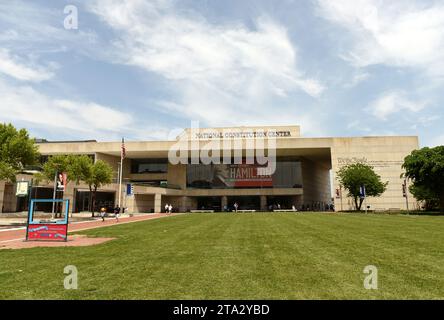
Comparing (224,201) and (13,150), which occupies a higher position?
(13,150)

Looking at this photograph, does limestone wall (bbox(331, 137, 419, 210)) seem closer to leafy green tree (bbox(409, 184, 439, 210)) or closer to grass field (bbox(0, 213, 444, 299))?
leafy green tree (bbox(409, 184, 439, 210))

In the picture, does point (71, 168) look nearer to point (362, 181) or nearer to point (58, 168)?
point (58, 168)

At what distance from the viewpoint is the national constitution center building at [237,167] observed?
63.2m

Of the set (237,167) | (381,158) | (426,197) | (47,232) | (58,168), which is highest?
(381,158)

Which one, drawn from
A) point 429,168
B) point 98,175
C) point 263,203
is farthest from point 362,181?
point 98,175

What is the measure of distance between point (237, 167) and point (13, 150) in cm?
5450

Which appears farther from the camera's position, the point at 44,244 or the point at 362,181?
the point at 362,181

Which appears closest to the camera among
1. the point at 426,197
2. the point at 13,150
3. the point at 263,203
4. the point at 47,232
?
the point at 47,232

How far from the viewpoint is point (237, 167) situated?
77000 millimetres

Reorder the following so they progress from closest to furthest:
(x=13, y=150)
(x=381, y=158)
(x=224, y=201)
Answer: (x=13, y=150)
(x=381, y=158)
(x=224, y=201)

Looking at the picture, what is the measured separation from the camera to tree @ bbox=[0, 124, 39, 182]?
1056 inches

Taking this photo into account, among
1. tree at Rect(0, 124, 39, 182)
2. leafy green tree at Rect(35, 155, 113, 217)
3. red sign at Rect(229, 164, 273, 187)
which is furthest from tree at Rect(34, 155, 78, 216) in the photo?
red sign at Rect(229, 164, 273, 187)

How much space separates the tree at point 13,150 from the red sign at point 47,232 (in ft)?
43.8
